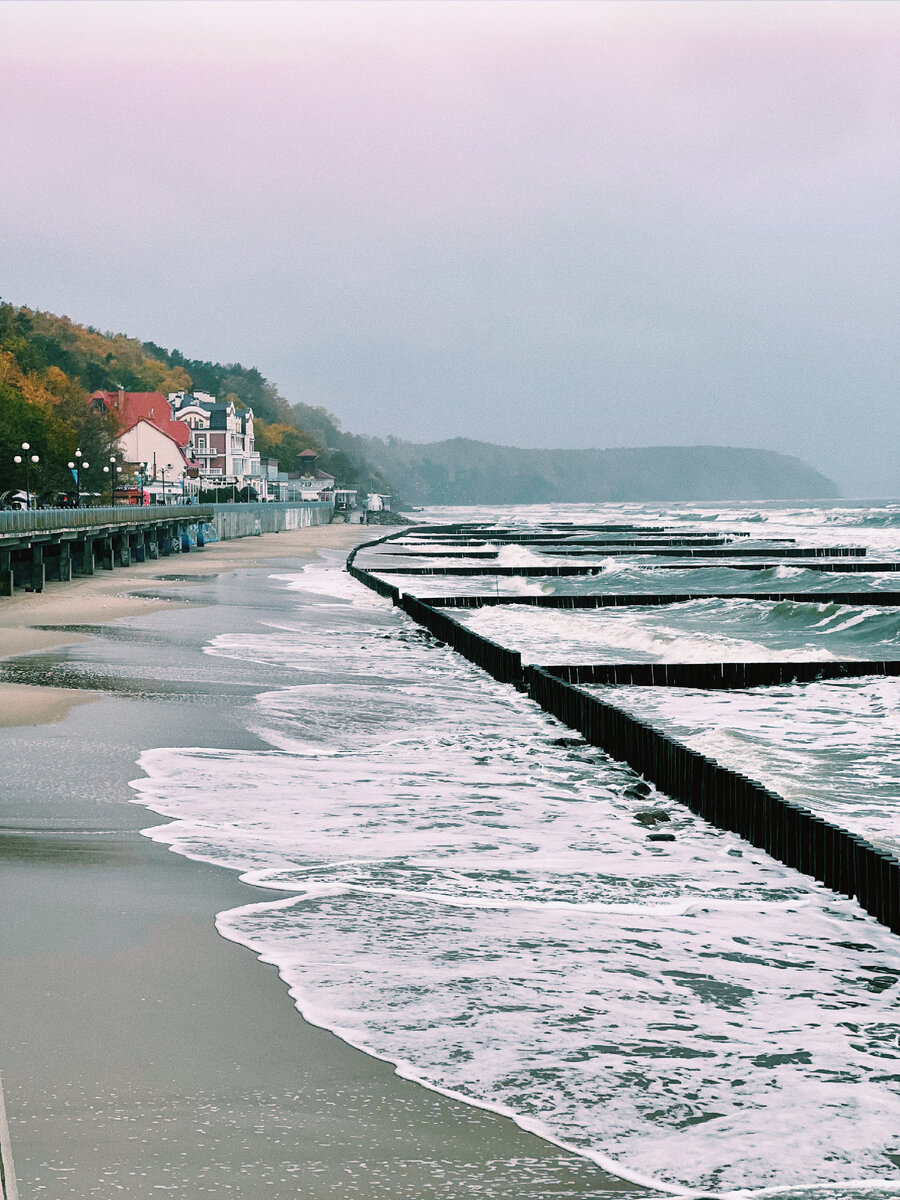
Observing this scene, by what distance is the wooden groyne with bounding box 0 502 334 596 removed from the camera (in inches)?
1618

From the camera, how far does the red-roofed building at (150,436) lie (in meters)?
146

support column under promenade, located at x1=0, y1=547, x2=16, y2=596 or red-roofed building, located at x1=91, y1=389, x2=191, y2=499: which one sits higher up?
red-roofed building, located at x1=91, y1=389, x2=191, y2=499

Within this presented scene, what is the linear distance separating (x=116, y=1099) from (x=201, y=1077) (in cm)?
39

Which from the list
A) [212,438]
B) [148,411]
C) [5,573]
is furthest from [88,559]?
[212,438]

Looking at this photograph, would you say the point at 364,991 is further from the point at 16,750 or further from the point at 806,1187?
the point at 16,750

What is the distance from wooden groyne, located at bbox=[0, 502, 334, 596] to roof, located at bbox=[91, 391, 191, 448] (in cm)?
4975

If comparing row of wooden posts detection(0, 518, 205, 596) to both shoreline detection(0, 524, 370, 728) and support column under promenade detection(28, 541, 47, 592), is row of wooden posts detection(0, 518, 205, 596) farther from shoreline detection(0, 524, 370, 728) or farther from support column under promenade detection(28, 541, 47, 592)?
shoreline detection(0, 524, 370, 728)

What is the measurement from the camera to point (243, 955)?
299 inches

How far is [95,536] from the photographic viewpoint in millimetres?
52625

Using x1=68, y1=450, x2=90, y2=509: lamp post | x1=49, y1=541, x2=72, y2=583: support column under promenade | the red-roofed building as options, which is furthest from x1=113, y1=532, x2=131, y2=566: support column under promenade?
the red-roofed building

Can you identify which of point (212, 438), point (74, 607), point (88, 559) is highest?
point (212, 438)

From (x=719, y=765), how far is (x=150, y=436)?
463 ft

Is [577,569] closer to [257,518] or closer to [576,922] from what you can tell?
[576,922]

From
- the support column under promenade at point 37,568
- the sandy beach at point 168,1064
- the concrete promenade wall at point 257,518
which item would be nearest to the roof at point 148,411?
the concrete promenade wall at point 257,518
